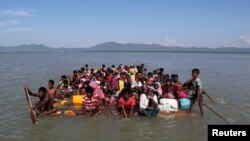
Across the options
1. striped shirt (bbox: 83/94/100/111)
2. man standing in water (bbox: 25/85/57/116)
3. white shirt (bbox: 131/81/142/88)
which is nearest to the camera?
man standing in water (bbox: 25/85/57/116)

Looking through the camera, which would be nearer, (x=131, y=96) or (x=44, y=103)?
(x=44, y=103)

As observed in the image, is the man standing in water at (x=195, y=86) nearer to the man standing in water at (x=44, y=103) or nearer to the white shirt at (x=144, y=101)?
the white shirt at (x=144, y=101)

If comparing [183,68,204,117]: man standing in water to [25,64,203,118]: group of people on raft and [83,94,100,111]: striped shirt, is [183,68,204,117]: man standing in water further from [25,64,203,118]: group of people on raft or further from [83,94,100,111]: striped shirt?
[83,94,100,111]: striped shirt

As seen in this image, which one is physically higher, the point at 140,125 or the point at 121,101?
the point at 121,101

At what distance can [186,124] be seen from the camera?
12914mm

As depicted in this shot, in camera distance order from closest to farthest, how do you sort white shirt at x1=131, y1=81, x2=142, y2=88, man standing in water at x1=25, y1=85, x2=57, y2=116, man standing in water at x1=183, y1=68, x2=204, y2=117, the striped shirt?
man standing in water at x1=25, y1=85, x2=57, y2=116
man standing in water at x1=183, y1=68, x2=204, y2=117
the striped shirt
white shirt at x1=131, y1=81, x2=142, y2=88

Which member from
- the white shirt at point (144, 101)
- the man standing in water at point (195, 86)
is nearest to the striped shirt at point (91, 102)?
the white shirt at point (144, 101)

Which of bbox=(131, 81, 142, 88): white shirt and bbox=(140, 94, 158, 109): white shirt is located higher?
bbox=(131, 81, 142, 88): white shirt

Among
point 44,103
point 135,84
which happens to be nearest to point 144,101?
point 135,84

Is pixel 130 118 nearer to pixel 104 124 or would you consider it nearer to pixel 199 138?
pixel 104 124

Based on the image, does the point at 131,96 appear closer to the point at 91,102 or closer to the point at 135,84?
the point at 91,102

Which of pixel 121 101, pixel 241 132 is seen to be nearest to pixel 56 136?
pixel 121 101

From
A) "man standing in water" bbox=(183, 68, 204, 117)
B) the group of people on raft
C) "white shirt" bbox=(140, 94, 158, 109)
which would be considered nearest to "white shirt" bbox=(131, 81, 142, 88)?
the group of people on raft

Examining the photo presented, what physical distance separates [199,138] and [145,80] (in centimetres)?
594
